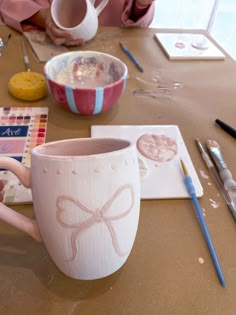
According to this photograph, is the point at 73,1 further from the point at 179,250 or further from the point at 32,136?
the point at 179,250

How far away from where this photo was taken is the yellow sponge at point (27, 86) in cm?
54

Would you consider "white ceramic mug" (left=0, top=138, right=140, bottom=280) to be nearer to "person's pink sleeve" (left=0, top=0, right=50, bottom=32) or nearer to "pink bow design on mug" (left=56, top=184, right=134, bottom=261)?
"pink bow design on mug" (left=56, top=184, right=134, bottom=261)

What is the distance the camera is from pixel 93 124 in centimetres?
52

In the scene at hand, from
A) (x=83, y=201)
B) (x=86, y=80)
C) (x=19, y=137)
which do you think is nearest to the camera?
(x=83, y=201)

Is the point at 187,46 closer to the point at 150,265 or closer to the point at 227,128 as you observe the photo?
the point at 227,128

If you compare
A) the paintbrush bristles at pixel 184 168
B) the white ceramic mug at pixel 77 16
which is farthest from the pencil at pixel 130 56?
the paintbrush bristles at pixel 184 168

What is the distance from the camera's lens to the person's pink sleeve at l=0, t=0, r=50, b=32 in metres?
0.79

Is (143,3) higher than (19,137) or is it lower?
higher

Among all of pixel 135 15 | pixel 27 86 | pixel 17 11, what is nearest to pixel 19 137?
pixel 27 86

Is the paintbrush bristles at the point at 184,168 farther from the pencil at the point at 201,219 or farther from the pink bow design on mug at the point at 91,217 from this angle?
the pink bow design on mug at the point at 91,217

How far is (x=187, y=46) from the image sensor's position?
790 millimetres

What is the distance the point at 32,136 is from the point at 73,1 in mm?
460

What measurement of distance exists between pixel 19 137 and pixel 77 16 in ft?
1.50

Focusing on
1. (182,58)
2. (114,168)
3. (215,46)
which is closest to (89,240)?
(114,168)
